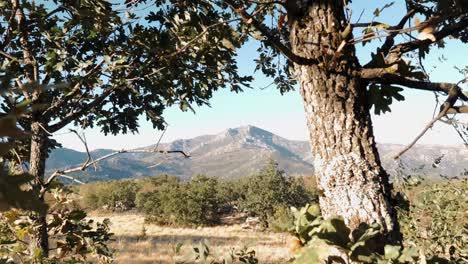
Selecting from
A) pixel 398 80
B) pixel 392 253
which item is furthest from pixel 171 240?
pixel 392 253

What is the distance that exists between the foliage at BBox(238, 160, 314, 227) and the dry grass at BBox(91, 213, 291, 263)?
261 centimetres

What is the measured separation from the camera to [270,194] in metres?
30.8

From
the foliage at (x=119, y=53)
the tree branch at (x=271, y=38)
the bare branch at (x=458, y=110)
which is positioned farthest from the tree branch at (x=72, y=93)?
the bare branch at (x=458, y=110)

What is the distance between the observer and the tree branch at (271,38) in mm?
1550

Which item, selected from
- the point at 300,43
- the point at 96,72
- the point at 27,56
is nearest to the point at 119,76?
the point at 96,72

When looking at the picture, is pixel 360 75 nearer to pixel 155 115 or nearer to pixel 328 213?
pixel 328 213

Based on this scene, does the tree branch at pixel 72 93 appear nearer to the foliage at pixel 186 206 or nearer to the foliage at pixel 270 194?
the foliage at pixel 270 194

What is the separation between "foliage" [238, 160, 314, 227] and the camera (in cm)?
3048

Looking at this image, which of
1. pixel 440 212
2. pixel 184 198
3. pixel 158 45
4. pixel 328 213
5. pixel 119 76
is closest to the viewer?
pixel 328 213

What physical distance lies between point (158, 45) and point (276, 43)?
2.90 meters

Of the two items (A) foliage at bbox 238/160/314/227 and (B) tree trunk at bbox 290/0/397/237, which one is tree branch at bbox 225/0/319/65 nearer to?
(B) tree trunk at bbox 290/0/397/237

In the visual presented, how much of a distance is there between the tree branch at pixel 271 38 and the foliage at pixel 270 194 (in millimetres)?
28525

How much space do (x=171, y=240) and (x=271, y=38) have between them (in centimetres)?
2461

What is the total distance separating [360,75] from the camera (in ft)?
5.57
